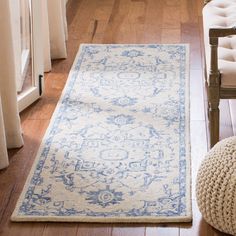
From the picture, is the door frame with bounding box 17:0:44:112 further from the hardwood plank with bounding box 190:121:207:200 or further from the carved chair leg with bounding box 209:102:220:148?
the carved chair leg with bounding box 209:102:220:148

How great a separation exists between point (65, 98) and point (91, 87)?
185mm

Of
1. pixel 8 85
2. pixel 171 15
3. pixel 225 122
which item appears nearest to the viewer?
pixel 8 85

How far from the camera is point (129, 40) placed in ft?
13.3

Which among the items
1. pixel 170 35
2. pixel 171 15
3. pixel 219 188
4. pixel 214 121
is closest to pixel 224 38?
pixel 214 121

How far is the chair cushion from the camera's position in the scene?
2.49 m

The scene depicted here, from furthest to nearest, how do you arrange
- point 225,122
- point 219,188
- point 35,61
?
point 35,61
point 225,122
point 219,188

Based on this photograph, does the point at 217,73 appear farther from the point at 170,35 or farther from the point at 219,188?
the point at 170,35

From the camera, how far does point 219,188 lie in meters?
2.19

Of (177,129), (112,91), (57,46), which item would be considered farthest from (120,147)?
(57,46)

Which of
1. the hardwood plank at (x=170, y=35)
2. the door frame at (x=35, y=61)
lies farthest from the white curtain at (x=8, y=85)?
the hardwood plank at (x=170, y=35)

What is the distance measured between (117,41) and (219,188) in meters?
2.03

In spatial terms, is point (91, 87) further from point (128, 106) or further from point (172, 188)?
point (172, 188)

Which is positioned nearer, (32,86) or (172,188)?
(172,188)

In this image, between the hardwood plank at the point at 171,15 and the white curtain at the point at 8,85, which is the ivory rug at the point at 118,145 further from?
the hardwood plank at the point at 171,15
